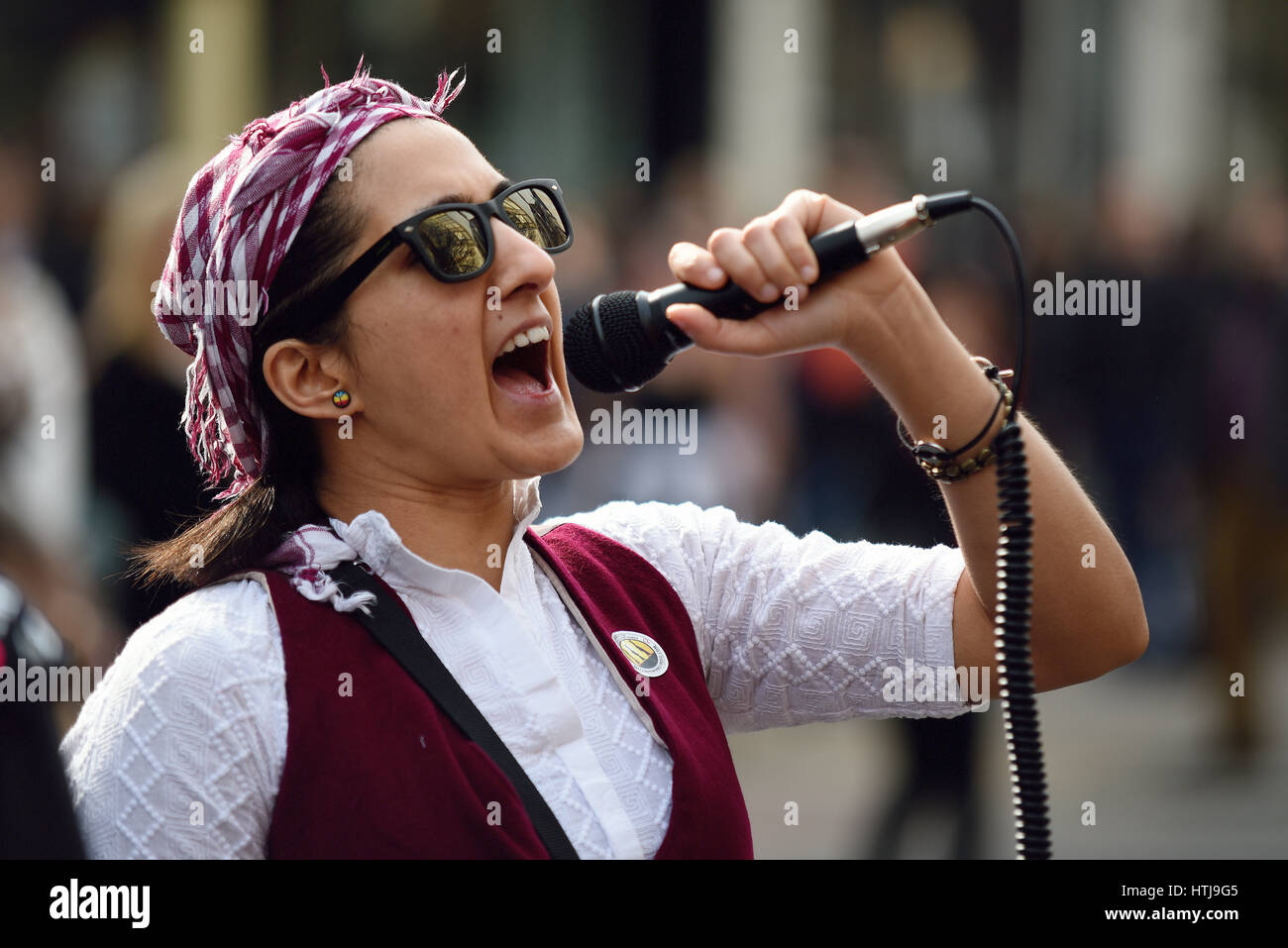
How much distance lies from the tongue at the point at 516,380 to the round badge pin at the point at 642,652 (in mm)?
386

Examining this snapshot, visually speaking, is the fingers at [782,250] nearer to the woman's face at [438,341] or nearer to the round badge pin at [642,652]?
the woman's face at [438,341]

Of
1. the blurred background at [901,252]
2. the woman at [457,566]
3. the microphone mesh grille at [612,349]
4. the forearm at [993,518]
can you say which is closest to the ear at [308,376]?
the woman at [457,566]

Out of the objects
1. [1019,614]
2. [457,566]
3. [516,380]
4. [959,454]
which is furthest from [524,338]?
[1019,614]

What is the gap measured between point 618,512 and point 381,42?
11186 millimetres

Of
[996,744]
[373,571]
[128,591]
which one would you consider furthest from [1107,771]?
[373,571]

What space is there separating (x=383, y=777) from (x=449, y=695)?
0.15 m

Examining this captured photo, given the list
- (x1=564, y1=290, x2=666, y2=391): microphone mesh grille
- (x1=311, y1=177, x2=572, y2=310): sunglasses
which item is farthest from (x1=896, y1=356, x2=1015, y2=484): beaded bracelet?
(x1=311, y1=177, x2=572, y2=310): sunglasses

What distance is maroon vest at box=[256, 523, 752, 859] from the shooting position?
206 cm

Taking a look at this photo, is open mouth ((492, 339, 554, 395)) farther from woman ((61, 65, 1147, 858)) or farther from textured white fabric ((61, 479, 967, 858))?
textured white fabric ((61, 479, 967, 858))

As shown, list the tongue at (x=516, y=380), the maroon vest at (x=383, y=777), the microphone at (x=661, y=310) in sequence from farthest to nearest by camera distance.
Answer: the tongue at (x=516, y=380) → the microphone at (x=661, y=310) → the maroon vest at (x=383, y=777)

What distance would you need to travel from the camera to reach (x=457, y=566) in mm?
2404

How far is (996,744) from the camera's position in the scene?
269 inches

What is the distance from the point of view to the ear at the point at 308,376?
239 centimetres
